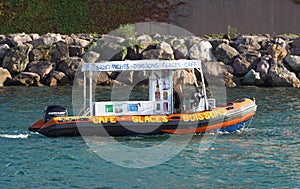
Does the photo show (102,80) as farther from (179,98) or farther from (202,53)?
(179,98)

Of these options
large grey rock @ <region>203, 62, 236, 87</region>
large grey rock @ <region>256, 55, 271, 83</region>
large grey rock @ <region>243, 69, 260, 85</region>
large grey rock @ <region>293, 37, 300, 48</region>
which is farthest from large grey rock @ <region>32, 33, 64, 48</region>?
large grey rock @ <region>293, 37, 300, 48</region>

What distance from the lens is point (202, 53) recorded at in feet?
107

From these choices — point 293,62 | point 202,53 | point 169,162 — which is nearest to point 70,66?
point 202,53

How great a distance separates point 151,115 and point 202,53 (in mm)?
14167

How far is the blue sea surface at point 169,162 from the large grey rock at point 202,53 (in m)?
10.8

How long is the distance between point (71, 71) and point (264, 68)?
8117mm

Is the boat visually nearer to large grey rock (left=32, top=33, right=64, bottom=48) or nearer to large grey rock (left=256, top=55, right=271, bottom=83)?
→ large grey rock (left=256, top=55, right=271, bottom=83)

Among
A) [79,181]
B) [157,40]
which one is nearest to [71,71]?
[157,40]

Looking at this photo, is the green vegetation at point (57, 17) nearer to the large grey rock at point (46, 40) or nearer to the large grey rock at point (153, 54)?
the large grey rock at point (46, 40)

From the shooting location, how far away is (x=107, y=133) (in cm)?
1878

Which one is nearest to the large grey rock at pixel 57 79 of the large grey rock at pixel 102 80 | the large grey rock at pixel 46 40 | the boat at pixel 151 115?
the large grey rock at pixel 102 80

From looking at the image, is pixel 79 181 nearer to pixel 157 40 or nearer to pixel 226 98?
pixel 226 98

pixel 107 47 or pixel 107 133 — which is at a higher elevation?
pixel 107 47

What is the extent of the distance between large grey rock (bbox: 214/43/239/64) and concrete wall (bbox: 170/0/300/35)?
4955mm
